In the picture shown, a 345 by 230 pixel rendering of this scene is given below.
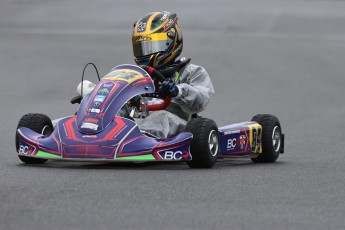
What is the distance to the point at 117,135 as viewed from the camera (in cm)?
765

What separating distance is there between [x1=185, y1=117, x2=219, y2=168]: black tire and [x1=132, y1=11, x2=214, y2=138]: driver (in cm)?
55

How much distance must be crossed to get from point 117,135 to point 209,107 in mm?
6384

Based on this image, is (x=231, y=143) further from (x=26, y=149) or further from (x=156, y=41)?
(x=26, y=149)

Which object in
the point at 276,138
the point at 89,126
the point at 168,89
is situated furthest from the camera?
the point at 276,138

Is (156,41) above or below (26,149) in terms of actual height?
above

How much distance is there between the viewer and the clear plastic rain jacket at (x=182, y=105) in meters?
8.27

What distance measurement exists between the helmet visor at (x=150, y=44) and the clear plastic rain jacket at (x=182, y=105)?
25cm

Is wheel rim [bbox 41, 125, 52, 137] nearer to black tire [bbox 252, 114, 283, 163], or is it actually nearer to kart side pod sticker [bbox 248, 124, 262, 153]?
kart side pod sticker [bbox 248, 124, 262, 153]

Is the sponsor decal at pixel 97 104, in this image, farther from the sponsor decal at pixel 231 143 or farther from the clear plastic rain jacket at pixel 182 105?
the sponsor decal at pixel 231 143

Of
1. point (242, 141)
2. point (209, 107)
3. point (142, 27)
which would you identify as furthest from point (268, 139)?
point (209, 107)

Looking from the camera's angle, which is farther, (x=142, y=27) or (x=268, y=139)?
(x=268, y=139)

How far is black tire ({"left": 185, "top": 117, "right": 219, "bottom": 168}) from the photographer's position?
7.75 metres

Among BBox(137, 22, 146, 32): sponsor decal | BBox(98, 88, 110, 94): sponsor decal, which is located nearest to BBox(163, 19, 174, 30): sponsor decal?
BBox(137, 22, 146, 32): sponsor decal

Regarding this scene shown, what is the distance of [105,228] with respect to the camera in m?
4.97
